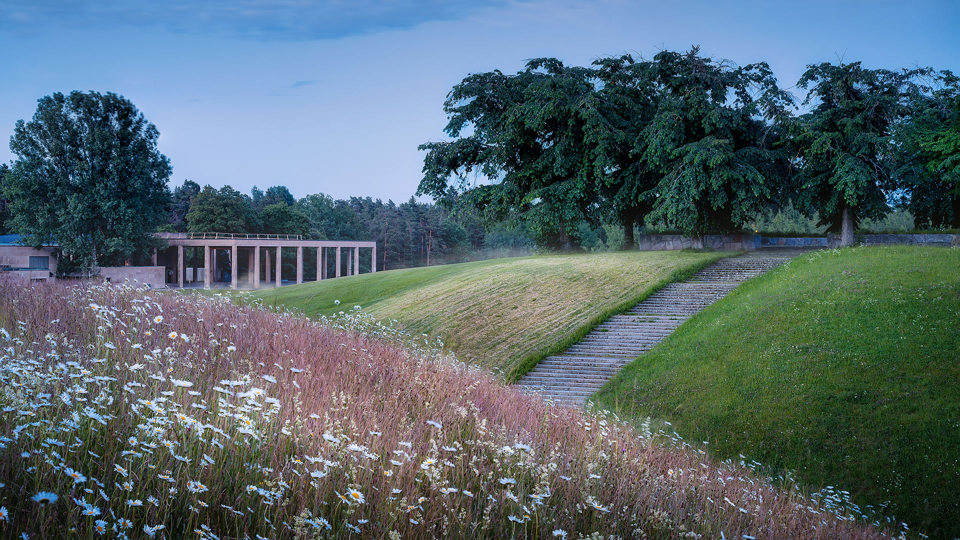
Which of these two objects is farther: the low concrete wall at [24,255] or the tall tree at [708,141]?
the low concrete wall at [24,255]

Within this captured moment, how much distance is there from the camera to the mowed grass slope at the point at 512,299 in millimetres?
19750

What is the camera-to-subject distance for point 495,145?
33.4 meters

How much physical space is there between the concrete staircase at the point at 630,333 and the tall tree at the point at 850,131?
16.7 feet

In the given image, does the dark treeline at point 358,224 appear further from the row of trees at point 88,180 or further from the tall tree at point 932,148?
the tall tree at point 932,148

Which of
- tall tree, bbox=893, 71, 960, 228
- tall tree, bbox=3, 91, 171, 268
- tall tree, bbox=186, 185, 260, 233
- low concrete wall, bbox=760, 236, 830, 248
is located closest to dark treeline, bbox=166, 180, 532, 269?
tall tree, bbox=186, 185, 260, 233

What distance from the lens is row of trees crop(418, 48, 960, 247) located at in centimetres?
2859

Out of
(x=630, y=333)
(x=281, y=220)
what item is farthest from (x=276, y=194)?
(x=630, y=333)

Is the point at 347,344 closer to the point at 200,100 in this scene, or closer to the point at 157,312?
the point at 157,312

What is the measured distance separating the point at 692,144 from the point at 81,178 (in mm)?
36660

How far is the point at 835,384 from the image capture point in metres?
13.8

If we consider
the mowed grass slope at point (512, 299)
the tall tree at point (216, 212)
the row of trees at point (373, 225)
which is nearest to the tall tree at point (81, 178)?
the mowed grass slope at point (512, 299)

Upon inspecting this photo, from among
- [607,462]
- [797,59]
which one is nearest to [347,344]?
[607,462]

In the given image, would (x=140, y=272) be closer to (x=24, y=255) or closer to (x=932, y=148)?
(x=24, y=255)

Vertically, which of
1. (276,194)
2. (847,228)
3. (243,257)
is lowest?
(243,257)
